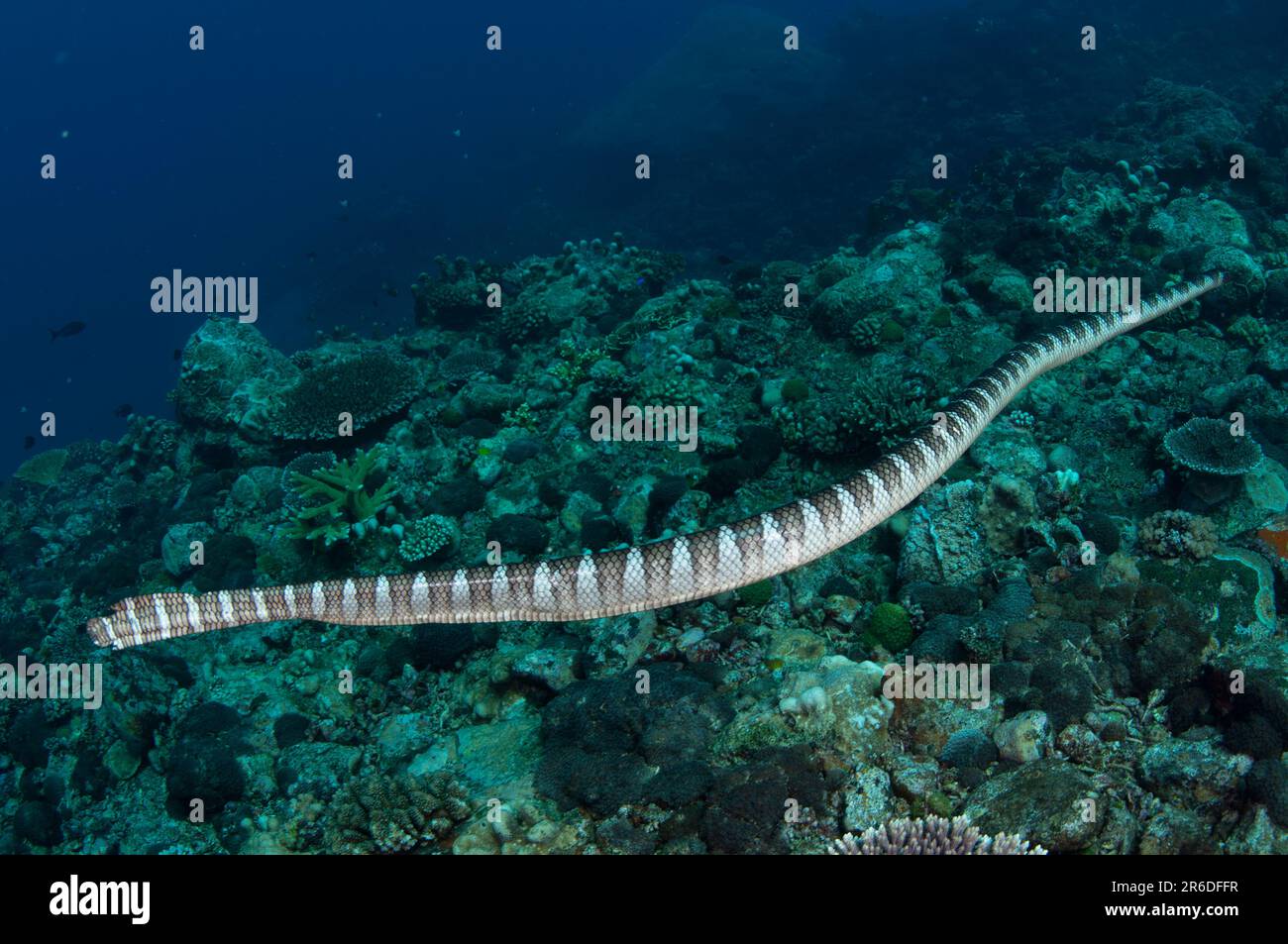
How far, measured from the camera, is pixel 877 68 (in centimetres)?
4475

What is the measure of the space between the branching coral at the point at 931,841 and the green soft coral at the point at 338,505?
7.52 metres

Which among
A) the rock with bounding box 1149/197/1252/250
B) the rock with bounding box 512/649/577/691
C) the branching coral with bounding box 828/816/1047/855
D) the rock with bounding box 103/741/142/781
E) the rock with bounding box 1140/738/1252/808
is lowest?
the rock with bounding box 103/741/142/781

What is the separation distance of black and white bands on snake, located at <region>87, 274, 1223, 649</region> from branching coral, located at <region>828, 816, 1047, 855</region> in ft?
8.12

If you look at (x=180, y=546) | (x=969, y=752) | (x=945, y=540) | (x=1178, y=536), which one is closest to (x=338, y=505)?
(x=180, y=546)

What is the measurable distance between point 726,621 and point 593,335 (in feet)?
31.1

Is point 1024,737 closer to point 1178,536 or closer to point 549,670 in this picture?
point 1178,536

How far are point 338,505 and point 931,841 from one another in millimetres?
8299

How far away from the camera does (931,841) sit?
14.9 feet

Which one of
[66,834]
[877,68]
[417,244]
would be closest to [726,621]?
[66,834]

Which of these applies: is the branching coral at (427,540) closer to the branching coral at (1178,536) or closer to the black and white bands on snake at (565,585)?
the black and white bands on snake at (565,585)

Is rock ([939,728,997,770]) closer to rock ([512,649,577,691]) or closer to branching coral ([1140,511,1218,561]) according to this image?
rock ([512,649,577,691])

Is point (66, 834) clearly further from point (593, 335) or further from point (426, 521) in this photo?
point (593, 335)

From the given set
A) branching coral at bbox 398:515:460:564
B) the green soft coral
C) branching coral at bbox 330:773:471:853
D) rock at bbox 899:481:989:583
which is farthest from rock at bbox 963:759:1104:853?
the green soft coral

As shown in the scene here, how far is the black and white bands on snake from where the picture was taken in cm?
657
